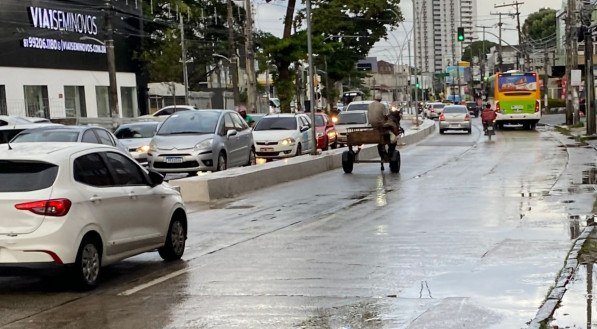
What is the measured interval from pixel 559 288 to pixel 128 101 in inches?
2259

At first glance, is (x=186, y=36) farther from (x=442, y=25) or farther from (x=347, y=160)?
(x=442, y=25)

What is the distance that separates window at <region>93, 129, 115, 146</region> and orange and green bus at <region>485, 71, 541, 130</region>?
119ft

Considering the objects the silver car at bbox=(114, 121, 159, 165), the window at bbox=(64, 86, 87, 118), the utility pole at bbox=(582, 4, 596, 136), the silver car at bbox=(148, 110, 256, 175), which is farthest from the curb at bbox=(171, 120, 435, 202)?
the window at bbox=(64, 86, 87, 118)

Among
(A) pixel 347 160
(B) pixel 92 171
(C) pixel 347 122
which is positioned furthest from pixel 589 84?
(B) pixel 92 171

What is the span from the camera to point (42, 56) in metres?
50.5

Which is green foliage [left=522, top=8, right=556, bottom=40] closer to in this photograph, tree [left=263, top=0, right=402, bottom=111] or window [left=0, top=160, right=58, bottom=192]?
tree [left=263, top=0, right=402, bottom=111]

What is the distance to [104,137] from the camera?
2000cm

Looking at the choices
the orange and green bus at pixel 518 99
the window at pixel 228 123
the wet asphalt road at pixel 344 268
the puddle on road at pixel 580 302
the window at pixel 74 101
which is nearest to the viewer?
the puddle on road at pixel 580 302

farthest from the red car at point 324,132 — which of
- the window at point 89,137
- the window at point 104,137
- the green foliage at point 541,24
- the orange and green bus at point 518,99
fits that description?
the green foliage at point 541,24

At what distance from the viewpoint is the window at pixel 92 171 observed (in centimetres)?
946

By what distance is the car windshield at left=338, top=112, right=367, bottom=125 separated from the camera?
39.7 meters

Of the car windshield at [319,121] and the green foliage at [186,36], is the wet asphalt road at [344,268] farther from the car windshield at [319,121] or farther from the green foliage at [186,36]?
the green foliage at [186,36]

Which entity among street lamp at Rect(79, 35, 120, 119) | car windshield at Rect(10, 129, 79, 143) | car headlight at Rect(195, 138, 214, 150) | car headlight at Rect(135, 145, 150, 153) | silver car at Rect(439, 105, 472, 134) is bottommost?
silver car at Rect(439, 105, 472, 134)

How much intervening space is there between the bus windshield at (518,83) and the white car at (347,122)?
51.4 feet
